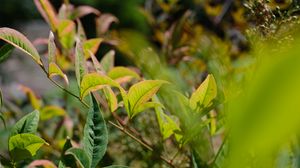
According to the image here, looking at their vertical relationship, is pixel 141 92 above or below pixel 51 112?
above

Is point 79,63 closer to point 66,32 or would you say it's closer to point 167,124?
point 167,124

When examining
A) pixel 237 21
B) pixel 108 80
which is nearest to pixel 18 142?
pixel 108 80

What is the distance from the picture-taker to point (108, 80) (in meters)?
0.61

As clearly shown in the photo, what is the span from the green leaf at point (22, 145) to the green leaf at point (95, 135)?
8cm

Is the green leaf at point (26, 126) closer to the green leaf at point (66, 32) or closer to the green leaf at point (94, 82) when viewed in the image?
the green leaf at point (94, 82)

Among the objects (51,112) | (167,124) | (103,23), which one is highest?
(167,124)

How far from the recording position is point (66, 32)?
3.31 ft

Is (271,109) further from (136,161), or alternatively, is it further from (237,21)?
(237,21)

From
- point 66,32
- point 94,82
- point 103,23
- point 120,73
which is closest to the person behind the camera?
point 94,82

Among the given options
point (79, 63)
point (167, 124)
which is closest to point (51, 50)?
point (79, 63)

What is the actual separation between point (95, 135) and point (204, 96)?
15 cm

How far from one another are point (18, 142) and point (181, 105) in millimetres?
224

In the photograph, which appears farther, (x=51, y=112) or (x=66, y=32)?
(x=51, y=112)

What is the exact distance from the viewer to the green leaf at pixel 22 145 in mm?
657
